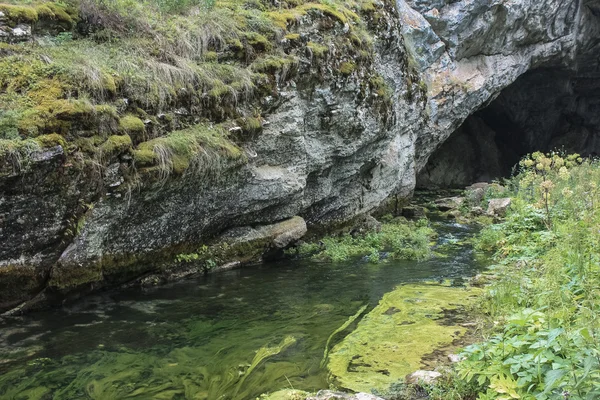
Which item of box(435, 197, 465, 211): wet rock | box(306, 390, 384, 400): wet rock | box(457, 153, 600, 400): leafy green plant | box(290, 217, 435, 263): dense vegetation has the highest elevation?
box(457, 153, 600, 400): leafy green plant

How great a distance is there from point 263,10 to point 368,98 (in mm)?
3321

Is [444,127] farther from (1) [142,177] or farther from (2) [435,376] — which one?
(2) [435,376]

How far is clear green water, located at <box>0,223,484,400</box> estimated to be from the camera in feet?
14.0

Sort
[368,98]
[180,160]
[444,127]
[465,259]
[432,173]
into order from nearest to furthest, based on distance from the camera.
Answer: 1. [180,160]
2. [465,259]
3. [368,98]
4. [444,127]
5. [432,173]

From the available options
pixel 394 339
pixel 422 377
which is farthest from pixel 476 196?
pixel 422 377

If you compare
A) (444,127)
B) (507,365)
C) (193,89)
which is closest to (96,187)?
(193,89)

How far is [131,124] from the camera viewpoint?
6910 mm

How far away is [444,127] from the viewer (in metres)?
18.4

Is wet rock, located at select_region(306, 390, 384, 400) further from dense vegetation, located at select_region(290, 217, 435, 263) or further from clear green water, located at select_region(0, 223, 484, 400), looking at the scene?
dense vegetation, located at select_region(290, 217, 435, 263)

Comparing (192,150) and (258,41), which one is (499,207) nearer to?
(258,41)

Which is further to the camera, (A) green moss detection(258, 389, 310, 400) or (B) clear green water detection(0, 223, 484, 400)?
(B) clear green water detection(0, 223, 484, 400)

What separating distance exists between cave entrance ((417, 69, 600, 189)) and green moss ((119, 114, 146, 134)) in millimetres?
20956

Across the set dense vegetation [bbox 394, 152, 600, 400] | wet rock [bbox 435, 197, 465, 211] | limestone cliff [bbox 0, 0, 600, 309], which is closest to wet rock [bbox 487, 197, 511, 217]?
wet rock [bbox 435, 197, 465, 211]

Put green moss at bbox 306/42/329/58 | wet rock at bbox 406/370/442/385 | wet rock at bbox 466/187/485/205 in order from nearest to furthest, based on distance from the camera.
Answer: wet rock at bbox 406/370/442/385
green moss at bbox 306/42/329/58
wet rock at bbox 466/187/485/205
